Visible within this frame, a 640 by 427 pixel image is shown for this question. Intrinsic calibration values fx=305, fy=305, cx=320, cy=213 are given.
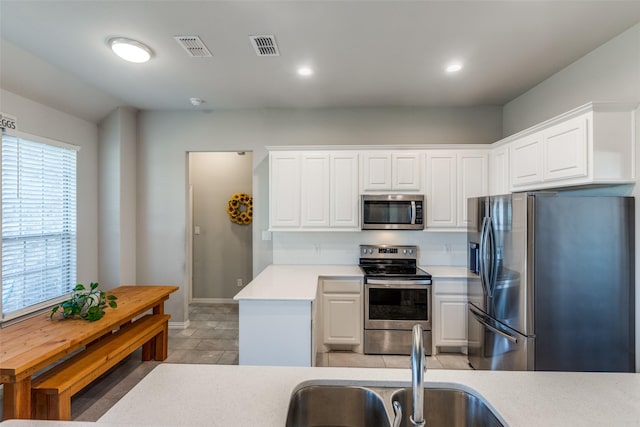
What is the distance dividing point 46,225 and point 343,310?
321cm

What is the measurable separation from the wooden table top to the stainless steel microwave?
2412 millimetres

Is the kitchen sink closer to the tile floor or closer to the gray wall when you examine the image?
the tile floor

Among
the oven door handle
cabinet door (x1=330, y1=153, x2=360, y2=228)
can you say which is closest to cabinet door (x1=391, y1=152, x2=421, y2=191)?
cabinet door (x1=330, y1=153, x2=360, y2=228)

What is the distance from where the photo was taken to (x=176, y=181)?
404 centimetres

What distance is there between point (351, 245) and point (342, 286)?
72 centimetres

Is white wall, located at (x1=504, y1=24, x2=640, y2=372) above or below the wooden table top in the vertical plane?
above

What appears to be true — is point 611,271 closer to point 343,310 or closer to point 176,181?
point 343,310

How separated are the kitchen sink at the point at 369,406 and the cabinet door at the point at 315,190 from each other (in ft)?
8.09

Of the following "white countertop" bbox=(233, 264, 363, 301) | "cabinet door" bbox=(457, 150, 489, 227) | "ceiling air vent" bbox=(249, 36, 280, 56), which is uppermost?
"ceiling air vent" bbox=(249, 36, 280, 56)

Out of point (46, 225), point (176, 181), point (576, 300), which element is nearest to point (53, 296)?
point (46, 225)

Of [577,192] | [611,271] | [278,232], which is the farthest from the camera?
[278,232]

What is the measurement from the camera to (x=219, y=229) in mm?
5102

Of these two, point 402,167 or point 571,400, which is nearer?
point 571,400

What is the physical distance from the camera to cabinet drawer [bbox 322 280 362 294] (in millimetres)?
3246
